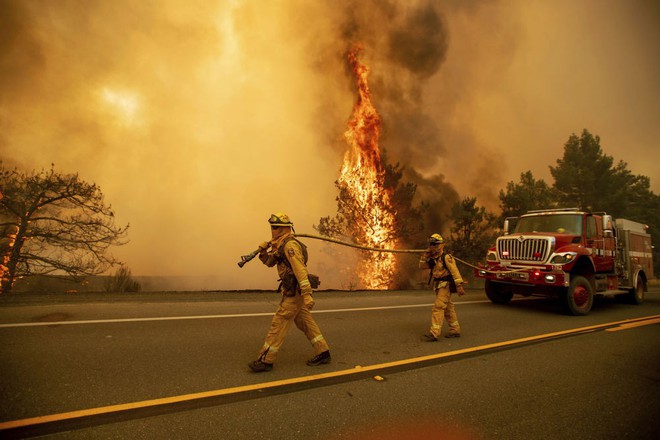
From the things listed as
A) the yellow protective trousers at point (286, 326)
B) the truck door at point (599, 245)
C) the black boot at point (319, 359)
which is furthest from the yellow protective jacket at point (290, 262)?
the truck door at point (599, 245)

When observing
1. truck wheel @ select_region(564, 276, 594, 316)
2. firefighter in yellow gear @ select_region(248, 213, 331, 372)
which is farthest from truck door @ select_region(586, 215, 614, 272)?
firefighter in yellow gear @ select_region(248, 213, 331, 372)

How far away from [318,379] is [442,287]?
A: 3.19m

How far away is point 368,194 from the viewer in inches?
1148

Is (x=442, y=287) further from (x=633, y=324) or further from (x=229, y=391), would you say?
(x=633, y=324)

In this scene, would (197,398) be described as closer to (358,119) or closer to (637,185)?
(358,119)

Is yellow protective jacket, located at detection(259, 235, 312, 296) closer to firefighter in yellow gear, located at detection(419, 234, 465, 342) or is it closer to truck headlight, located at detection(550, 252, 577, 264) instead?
firefighter in yellow gear, located at detection(419, 234, 465, 342)

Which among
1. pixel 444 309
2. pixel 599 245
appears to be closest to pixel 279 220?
pixel 444 309

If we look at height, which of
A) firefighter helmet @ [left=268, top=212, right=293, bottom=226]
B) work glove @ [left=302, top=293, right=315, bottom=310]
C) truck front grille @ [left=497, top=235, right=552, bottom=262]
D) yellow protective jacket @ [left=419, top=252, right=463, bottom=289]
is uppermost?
firefighter helmet @ [left=268, top=212, right=293, bottom=226]

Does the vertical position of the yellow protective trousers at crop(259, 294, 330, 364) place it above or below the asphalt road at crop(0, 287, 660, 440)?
above

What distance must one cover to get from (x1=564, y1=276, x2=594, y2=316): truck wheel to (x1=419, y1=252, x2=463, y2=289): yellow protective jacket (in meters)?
4.16

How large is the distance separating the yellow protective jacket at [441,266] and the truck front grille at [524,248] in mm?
3775

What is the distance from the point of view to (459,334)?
588cm

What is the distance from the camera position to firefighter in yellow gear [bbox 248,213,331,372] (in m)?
3.95

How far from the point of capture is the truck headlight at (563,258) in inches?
319
